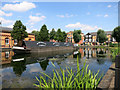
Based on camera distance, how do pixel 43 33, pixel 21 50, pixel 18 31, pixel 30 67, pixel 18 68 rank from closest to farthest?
1. pixel 18 68
2. pixel 30 67
3. pixel 21 50
4. pixel 18 31
5. pixel 43 33

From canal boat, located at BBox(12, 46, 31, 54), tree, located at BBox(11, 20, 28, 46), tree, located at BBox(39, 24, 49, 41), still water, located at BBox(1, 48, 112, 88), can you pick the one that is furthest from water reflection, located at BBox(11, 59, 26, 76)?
tree, located at BBox(39, 24, 49, 41)

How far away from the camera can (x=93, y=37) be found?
61.3m

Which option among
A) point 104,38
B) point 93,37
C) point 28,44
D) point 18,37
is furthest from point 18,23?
point 93,37

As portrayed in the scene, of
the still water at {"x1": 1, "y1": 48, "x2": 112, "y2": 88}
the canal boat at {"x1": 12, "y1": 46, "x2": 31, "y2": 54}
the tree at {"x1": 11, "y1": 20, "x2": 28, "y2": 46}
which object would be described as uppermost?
the tree at {"x1": 11, "y1": 20, "x2": 28, "y2": 46}

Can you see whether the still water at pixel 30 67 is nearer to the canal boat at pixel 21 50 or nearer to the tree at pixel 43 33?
the canal boat at pixel 21 50

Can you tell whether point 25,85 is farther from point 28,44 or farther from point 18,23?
point 18,23

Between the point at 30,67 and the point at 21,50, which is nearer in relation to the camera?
the point at 30,67

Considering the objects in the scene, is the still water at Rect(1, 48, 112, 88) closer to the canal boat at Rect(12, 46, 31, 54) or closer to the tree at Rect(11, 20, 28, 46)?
the canal boat at Rect(12, 46, 31, 54)

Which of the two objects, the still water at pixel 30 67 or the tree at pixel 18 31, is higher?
the tree at pixel 18 31

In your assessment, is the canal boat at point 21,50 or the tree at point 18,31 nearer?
the canal boat at point 21,50

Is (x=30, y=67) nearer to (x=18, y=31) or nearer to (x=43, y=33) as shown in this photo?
(x=18, y=31)

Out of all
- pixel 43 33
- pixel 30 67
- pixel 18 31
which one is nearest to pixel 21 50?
pixel 18 31

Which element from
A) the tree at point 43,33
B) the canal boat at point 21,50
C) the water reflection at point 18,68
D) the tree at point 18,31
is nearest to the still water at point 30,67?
the water reflection at point 18,68

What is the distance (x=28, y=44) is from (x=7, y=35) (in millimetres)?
12577
